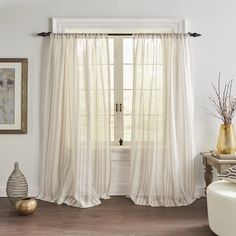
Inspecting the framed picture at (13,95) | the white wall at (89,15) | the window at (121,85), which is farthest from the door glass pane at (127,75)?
the framed picture at (13,95)

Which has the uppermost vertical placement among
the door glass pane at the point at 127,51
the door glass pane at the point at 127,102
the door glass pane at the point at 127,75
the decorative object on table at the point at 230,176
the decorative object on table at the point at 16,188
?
the door glass pane at the point at 127,51

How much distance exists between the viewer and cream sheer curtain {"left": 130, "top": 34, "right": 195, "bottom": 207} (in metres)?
4.59

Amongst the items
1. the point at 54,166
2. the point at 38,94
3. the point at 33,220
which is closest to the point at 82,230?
the point at 33,220

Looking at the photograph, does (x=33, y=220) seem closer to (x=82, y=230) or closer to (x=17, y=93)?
(x=82, y=230)

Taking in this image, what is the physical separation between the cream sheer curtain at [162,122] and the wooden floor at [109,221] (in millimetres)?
304

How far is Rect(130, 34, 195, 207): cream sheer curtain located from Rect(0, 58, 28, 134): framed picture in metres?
1.42

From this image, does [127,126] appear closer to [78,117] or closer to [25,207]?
[78,117]

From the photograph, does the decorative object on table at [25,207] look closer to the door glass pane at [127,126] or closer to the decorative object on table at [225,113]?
the door glass pane at [127,126]

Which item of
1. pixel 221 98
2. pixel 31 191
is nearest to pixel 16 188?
pixel 31 191

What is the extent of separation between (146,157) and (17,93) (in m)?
1.83

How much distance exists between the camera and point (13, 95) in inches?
188

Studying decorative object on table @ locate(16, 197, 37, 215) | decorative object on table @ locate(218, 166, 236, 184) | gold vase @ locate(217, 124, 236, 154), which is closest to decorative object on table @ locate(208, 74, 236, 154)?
gold vase @ locate(217, 124, 236, 154)

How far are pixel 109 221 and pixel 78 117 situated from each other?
4.52 ft

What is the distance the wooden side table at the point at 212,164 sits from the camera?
13.5ft
